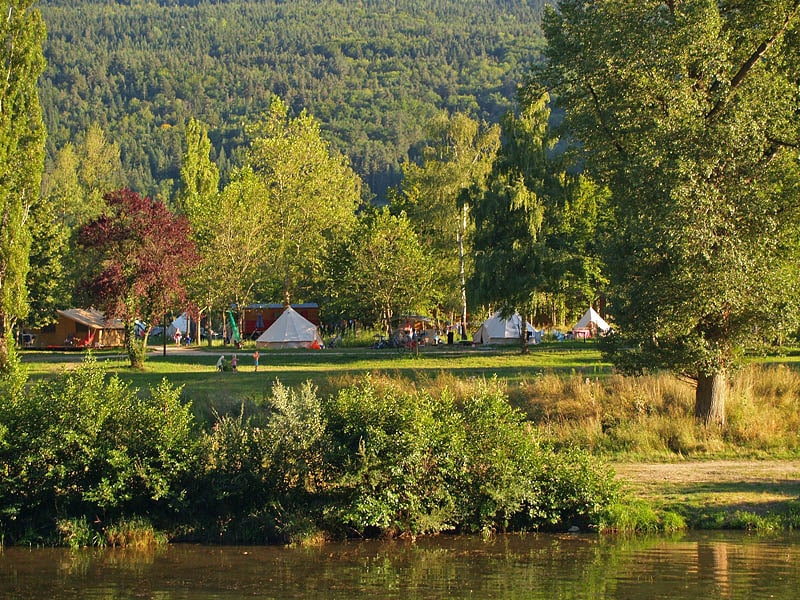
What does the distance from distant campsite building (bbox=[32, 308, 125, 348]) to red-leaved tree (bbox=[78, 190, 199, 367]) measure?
97.3ft

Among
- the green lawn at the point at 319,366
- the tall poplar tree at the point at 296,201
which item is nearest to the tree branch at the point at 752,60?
the green lawn at the point at 319,366

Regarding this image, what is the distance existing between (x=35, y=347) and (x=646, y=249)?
55.2 metres

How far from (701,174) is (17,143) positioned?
16.6m

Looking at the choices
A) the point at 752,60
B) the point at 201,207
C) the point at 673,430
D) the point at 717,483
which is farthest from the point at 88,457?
the point at 201,207

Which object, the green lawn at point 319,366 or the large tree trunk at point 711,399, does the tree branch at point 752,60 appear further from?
the green lawn at point 319,366

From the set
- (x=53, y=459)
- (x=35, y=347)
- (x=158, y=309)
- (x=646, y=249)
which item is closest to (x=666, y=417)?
(x=646, y=249)

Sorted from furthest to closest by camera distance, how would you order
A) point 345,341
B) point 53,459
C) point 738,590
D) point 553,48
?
point 345,341 < point 553,48 < point 53,459 < point 738,590

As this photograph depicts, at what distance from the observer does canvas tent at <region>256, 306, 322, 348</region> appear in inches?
2359

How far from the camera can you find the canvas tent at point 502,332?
56938 millimetres

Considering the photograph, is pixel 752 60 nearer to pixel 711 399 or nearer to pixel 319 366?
pixel 711 399

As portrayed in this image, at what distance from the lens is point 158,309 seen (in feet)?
131

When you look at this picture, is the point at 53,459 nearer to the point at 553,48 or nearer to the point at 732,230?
the point at 732,230

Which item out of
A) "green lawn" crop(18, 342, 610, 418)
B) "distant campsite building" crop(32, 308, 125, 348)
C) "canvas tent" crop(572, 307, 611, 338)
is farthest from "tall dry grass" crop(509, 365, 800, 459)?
"distant campsite building" crop(32, 308, 125, 348)

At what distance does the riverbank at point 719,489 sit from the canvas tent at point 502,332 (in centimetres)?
3663
